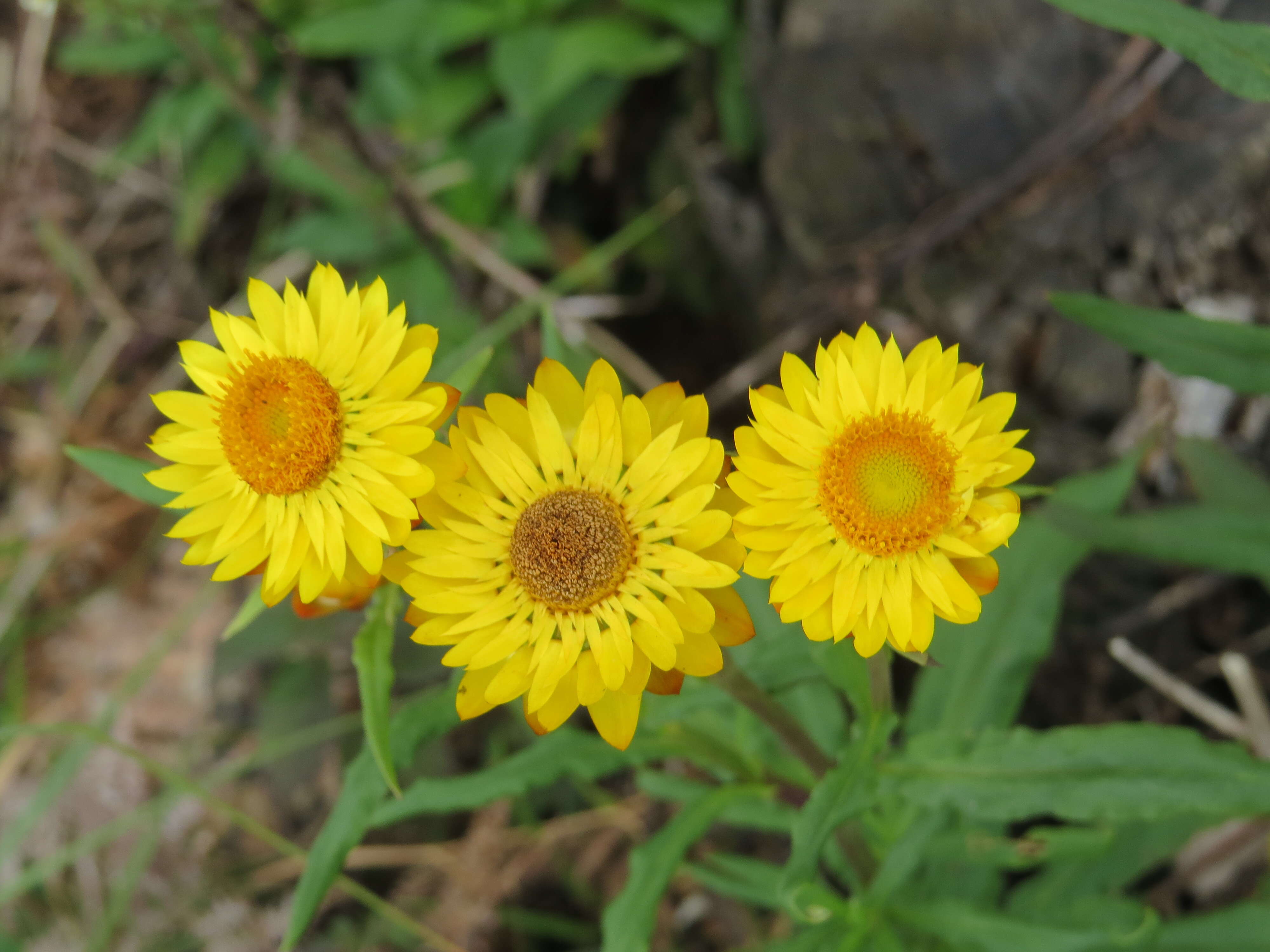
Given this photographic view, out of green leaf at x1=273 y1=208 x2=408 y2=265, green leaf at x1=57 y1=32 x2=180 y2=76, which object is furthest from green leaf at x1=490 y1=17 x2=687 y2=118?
green leaf at x1=57 y1=32 x2=180 y2=76

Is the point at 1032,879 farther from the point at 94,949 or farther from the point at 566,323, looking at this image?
the point at 94,949

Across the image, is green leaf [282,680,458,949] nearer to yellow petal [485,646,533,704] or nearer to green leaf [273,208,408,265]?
yellow petal [485,646,533,704]

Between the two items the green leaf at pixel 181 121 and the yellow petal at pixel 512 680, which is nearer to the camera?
the yellow petal at pixel 512 680

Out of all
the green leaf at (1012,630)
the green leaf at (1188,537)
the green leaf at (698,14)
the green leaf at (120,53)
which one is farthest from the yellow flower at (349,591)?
the green leaf at (120,53)

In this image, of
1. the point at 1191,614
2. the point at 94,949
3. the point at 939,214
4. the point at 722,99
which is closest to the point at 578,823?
the point at 94,949

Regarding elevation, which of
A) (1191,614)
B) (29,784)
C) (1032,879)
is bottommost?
(29,784)

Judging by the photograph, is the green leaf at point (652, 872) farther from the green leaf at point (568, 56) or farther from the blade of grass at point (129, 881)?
the green leaf at point (568, 56)
